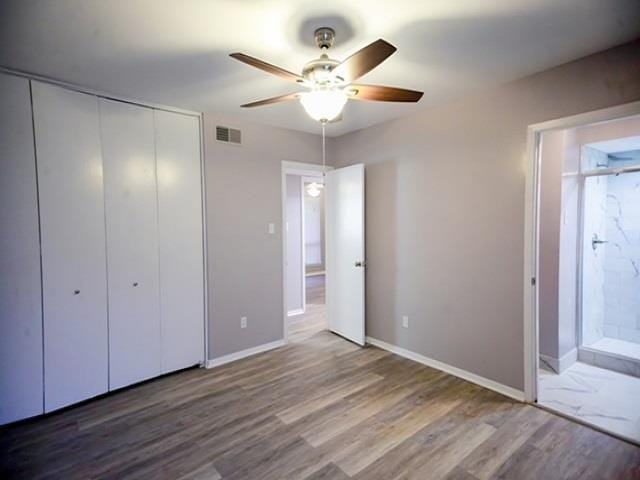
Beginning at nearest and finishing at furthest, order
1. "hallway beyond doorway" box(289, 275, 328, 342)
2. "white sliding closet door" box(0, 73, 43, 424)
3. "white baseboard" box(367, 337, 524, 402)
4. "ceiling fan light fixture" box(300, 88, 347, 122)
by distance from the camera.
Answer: "ceiling fan light fixture" box(300, 88, 347, 122) < "white sliding closet door" box(0, 73, 43, 424) < "white baseboard" box(367, 337, 524, 402) < "hallway beyond doorway" box(289, 275, 328, 342)

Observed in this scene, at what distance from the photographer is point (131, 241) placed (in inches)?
113

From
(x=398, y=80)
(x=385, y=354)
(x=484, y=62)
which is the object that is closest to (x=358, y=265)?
(x=385, y=354)

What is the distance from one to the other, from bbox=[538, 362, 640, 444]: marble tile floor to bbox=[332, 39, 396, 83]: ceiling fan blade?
279 centimetres

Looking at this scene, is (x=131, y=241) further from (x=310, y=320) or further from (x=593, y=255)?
(x=593, y=255)

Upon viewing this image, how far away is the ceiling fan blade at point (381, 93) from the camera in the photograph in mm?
1863

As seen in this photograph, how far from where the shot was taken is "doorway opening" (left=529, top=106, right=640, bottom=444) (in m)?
2.88

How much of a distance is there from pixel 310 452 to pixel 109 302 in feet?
6.64

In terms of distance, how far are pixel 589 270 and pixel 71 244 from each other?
495cm

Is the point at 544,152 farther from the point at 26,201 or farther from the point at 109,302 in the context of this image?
the point at 26,201

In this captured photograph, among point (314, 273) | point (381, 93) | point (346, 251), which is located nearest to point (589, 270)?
point (346, 251)

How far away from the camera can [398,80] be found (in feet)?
8.25

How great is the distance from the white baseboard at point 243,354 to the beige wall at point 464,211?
114cm

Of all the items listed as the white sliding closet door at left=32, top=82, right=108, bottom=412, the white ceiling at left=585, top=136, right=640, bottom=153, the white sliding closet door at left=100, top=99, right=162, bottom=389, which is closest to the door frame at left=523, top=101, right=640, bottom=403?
the white ceiling at left=585, top=136, right=640, bottom=153

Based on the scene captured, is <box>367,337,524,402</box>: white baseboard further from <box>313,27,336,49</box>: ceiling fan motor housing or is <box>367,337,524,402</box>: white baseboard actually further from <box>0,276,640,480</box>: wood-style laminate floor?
<box>313,27,336,49</box>: ceiling fan motor housing
